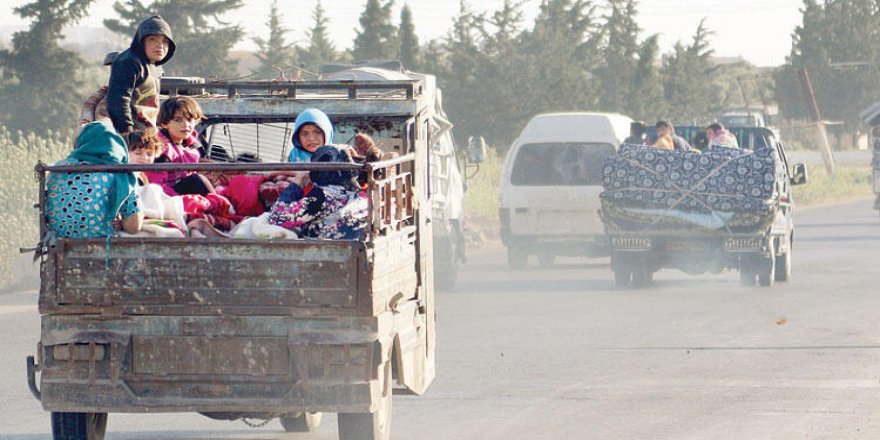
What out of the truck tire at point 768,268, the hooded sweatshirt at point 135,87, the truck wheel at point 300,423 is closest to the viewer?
the hooded sweatshirt at point 135,87

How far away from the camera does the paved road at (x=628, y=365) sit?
9.38 metres

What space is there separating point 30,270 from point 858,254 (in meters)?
12.1

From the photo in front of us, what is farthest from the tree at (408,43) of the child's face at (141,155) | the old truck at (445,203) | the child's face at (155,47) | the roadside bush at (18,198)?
the child's face at (141,155)

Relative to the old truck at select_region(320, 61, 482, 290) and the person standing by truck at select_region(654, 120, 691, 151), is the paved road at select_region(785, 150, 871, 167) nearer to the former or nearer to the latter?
the person standing by truck at select_region(654, 120, 691, 151)

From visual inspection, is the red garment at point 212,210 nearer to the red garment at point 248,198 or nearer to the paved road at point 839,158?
the red garment at point 248,198

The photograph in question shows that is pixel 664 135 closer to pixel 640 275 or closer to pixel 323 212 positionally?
pixel 640 275

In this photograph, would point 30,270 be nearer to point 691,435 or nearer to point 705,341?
point 705,341

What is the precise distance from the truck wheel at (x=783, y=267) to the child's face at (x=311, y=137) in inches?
480

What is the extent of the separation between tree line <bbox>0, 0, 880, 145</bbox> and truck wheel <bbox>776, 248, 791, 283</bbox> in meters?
10.6

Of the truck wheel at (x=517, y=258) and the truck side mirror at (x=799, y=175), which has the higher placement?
the truck side mirror at (x=799, y=175)

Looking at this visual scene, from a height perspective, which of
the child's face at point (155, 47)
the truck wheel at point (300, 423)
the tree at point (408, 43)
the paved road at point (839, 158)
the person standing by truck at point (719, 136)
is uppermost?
the tree at point (408, 43)

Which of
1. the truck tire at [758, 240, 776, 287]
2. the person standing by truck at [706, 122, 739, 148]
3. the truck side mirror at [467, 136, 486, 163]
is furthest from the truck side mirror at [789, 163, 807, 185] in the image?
the truck side mirror at [467, 136, 486, 163]

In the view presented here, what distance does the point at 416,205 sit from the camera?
8250mm

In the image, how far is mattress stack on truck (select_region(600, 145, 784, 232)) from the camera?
718 inches
